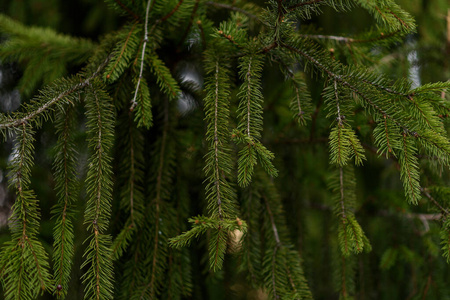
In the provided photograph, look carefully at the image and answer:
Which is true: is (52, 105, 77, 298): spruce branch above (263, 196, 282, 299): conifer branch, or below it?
above

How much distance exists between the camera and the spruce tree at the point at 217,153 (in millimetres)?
845

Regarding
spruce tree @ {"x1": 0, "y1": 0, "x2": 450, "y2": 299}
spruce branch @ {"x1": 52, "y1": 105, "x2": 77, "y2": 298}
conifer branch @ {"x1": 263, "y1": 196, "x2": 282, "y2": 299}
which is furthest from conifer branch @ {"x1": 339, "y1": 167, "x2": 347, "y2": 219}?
spruce branch @ {"x1": 52, "y1": 105, "x2": 77, "y2": 298}

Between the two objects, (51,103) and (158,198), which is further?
(158,198)

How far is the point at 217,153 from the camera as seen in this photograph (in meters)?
0.89

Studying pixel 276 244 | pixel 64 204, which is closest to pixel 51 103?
pixel 64 204

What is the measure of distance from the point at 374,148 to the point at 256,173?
0.48 metres

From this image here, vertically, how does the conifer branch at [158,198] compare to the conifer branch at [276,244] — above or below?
above

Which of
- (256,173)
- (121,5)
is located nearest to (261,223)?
(256,173)

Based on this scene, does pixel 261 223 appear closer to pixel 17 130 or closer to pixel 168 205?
pixel 168 205

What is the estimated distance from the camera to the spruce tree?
0.85 metres

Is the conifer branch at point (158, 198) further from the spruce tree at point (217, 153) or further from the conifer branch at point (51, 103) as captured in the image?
the conifer branch at point (51, 103)

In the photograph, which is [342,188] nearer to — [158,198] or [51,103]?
[158,198]

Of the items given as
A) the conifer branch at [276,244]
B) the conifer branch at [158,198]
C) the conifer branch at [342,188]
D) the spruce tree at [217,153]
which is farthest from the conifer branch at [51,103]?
the conifer branch at [342,188]

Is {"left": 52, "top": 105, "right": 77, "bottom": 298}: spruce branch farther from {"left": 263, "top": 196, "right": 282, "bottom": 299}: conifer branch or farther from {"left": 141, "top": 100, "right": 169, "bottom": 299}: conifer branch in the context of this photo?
{"left": 263, "top": 196, "right": 282, "bottom": 299}: conifer branch
